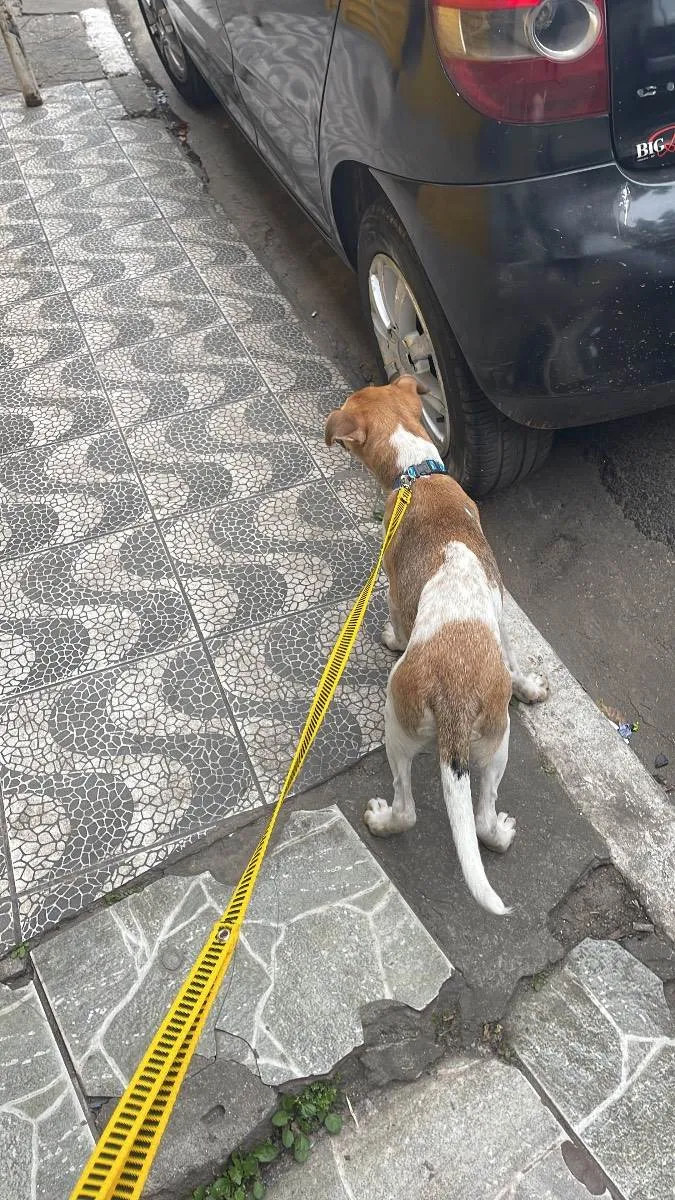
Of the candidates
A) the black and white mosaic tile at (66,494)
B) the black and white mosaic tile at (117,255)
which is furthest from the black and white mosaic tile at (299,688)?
the black and white mosaic tile at (117,255)

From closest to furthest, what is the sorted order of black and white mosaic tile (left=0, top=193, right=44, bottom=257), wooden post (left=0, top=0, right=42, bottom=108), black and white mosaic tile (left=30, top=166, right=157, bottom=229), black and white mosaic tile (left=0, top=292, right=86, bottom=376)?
black and white mosaic tile (left=0, top=292, right=86, bottom=376) < black and white mosaic tile (left=0, top=193, right=44, bottom=257) < black and white mosaic tile (left=30, top=166, right=157, bottom=229) < wooden post (left=0, top=0, right=42, bottom=108)

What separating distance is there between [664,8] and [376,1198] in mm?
2771

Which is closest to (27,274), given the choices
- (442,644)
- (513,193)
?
(513,193)

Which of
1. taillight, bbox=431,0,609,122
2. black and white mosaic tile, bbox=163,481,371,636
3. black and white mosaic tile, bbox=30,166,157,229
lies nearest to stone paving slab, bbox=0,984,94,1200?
black and white mosaic tile, bbox=163,481,371,636

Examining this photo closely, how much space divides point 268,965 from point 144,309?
3.53 metres

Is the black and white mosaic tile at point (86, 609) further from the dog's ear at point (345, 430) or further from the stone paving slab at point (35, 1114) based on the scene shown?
the stone paving slab at point (35, 1114)

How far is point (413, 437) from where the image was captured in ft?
8.39

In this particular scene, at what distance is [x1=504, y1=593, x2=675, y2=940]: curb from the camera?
223 cm

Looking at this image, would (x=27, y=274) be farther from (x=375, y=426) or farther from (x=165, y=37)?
(x=375, y=426)

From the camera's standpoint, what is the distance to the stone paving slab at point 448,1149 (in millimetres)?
1777

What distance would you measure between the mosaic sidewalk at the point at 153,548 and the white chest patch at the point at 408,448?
65 cm

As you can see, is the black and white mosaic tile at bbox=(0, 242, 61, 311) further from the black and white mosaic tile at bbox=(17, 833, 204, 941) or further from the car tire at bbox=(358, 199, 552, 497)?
the black and white mosaic tile at bbox=(17, 833, 204, 941)

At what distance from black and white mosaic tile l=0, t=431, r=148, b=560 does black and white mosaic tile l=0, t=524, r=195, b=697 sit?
9 cm

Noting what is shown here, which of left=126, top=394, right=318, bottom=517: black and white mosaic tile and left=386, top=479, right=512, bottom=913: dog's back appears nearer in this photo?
left=386, top=479, right=512, bottom=913: dog's back
